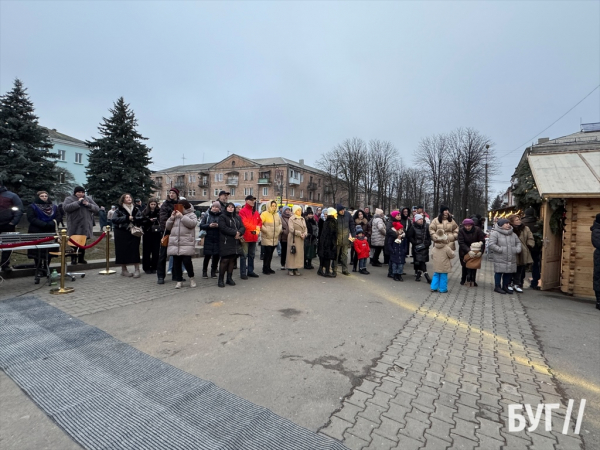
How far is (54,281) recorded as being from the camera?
6.54 metres

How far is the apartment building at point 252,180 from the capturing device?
66.7m

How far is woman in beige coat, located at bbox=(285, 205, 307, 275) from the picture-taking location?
339 inches

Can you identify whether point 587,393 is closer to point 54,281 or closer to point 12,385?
point 12,385

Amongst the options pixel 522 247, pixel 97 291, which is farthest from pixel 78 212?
pixel 522 247

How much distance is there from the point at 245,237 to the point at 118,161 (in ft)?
74.9

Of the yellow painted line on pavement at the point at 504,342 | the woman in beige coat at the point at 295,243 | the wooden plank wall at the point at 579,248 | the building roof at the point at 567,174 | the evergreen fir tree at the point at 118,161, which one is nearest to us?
the yellow painted line on pavement at the point at 504,342

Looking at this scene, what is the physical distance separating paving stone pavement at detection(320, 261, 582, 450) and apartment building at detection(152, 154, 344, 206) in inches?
2316

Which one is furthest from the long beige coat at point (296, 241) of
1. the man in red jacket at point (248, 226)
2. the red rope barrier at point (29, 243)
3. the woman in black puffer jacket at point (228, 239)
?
the red rope barrier at point (29, 243)

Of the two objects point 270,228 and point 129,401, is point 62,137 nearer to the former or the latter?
point 270,228

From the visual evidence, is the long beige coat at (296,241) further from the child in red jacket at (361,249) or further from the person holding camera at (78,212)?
the person holding camera at (78,212)

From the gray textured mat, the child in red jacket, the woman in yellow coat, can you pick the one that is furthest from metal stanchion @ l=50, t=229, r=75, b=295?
the child in red jacket

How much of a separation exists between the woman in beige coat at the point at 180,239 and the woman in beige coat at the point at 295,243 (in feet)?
8.92

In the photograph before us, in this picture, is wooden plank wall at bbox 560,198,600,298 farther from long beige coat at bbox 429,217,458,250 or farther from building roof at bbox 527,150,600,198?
long beige coat at bbox 429,217,458,250

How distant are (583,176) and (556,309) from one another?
360 centimetres
